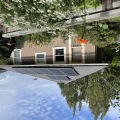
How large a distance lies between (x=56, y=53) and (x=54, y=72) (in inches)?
49.4

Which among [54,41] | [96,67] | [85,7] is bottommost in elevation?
[96,67]

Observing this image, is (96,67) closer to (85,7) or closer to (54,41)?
(54,41)

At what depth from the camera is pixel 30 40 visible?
21859 millimetres

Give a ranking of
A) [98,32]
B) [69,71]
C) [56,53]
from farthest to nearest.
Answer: [56,53] < [69,71] < [98,32]

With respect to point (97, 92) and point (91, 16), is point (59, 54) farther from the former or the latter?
point (97, 92)

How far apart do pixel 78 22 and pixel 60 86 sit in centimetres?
2053

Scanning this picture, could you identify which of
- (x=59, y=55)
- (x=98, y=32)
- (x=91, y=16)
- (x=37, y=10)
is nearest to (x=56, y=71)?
(x=59, y=55)

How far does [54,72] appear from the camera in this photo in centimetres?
2073

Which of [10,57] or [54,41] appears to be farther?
[10,57]

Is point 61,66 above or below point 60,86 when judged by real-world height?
above

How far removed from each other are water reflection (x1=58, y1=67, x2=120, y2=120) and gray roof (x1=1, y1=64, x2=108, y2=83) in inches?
372

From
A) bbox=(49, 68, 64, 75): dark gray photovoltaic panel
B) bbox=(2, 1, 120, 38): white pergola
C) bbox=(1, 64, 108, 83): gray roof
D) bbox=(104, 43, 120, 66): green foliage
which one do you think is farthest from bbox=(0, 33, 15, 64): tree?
bbox=(104, 43, 120, 66): green foliage

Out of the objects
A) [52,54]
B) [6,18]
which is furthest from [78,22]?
[52,54]

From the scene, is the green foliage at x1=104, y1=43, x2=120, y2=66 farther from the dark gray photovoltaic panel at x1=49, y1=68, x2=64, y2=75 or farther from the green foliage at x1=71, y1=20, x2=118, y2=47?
the dark gray photovoltaic panel at x1=49, y1=68, x2=64, y2=75
